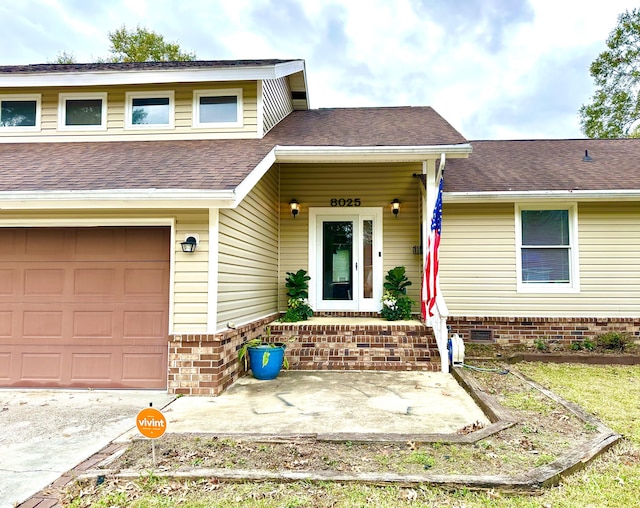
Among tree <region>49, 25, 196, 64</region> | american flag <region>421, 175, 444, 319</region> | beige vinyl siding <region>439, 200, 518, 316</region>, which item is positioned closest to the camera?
american flag <region>421, 175, 444, 319</region>

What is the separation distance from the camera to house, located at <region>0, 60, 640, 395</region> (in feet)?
17.5

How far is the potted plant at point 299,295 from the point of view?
311 inches

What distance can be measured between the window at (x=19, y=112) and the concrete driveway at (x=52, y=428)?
4550mm

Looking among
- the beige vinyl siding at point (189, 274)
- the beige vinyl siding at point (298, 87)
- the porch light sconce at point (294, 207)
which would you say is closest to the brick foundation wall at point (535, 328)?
the porch light sconce at point (294, 207)

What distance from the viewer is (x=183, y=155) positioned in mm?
6402

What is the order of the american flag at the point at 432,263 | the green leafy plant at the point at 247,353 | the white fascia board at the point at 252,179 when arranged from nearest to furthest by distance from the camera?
the white fascia board at the point at 252,179 → the green leafy plant at the point at 247,353 → the american flag at the point at 432,263

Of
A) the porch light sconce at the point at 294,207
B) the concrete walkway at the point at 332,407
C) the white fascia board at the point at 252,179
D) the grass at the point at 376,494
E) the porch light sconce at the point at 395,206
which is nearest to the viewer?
the grass at the point at 376,494

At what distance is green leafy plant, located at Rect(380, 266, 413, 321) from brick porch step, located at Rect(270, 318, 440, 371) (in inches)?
20.8

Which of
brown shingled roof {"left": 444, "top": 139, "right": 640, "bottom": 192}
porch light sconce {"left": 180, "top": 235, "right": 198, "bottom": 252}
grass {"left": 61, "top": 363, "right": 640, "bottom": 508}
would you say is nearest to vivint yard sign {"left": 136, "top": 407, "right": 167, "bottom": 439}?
grass {"left": 61, "top": 363, "right": 640, "bottom": 508}

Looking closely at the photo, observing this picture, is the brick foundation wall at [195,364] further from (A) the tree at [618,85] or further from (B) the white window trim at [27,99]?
(A) the tree at [618,85]

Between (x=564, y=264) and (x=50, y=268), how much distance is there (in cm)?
850

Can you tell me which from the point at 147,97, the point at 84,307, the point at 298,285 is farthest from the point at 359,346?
the point at 147,97

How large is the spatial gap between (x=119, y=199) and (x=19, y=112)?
430cm

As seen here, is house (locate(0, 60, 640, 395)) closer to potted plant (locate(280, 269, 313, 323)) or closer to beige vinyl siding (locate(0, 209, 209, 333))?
beige vinyl siding (locate(0, 209, 209, 333))
